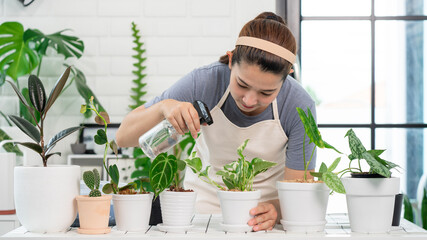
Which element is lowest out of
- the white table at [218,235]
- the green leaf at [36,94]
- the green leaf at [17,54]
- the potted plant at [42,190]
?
the white table at [218,235]

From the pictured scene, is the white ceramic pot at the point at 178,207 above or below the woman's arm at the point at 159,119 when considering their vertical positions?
below

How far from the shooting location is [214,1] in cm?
365

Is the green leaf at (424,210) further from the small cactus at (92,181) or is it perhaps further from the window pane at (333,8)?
the small cactus at (92,181)

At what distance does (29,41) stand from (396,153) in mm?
2541

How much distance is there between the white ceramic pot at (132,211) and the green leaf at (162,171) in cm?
5

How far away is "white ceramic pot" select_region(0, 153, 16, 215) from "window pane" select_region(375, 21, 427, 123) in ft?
7.83

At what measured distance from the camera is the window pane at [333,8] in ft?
12.6

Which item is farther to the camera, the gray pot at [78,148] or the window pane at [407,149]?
the window pane at [407,149]

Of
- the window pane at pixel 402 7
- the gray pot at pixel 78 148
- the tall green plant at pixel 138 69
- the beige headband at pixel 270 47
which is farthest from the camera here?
the window pane at pixel 402 7

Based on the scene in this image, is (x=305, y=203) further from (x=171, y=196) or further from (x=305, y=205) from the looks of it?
(x=171, y=196)

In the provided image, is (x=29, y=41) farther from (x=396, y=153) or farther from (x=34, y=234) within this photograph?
(x=396, y=153)

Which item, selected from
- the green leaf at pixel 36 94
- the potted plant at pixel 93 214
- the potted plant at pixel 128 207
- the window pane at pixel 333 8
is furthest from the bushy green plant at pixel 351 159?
the window pane at pixel 333 8

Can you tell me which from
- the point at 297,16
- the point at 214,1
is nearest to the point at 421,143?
the point at 297,16

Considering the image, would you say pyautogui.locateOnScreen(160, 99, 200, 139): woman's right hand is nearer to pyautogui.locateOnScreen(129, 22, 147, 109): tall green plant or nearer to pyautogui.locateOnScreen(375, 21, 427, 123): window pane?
pyautogui.locateOnScreen(129, 22, 147, 109): tall green plant
